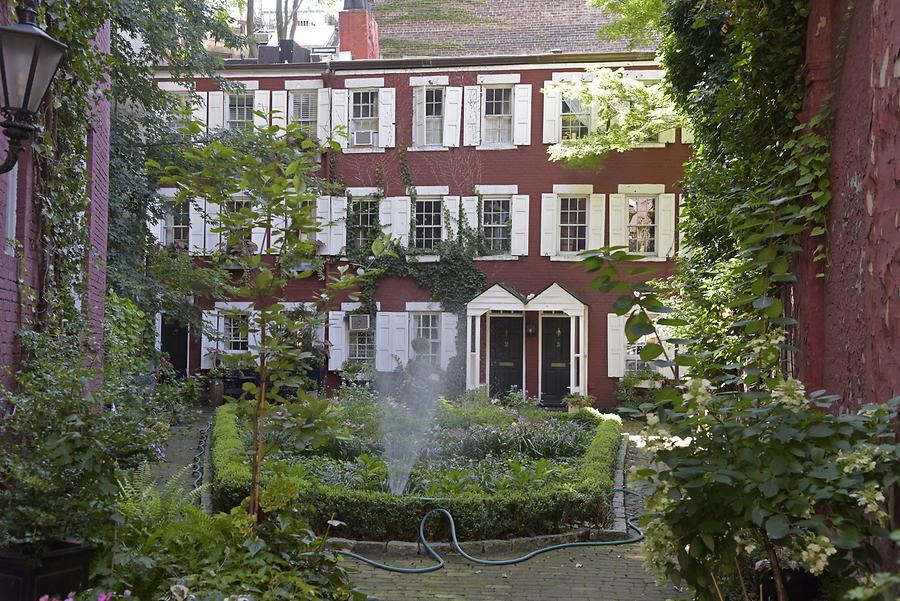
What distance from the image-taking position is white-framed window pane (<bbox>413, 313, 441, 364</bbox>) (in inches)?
883

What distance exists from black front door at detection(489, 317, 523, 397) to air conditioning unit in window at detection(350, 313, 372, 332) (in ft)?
9.67

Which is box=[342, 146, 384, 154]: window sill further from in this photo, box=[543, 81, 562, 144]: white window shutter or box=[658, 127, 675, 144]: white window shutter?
box=[658, 127, 675, 144]: white window shutter

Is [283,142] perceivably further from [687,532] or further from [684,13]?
[684,13]

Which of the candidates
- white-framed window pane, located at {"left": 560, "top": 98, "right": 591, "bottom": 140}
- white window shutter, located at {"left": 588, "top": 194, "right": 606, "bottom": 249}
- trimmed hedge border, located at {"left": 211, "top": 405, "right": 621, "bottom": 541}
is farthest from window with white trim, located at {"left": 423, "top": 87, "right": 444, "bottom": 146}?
trimmed hedge border, located at {"left": 211, "top": 405, "right": 621, "bottom": 541}

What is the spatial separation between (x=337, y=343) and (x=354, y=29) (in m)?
8.43

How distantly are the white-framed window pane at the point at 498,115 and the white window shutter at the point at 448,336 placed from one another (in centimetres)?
437

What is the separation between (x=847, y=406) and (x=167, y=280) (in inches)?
600

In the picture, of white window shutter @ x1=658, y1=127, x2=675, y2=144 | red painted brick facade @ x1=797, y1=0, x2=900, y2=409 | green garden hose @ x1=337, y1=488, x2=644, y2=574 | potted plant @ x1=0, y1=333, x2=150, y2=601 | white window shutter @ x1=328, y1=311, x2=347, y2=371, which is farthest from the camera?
white window shutter @ x1=328, y1=311, x2=347, y2=371

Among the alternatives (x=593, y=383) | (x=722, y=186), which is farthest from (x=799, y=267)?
(x=593, y=383)

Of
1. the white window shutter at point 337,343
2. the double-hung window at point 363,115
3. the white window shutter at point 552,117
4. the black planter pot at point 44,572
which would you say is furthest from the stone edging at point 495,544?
the double-hung window at point 363,115

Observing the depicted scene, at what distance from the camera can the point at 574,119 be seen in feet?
73.4

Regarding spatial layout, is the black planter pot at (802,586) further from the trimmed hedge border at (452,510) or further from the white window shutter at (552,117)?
the white window shutter at (552,117)

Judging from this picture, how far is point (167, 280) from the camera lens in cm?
1814

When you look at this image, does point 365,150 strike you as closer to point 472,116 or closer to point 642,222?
point 472,116
